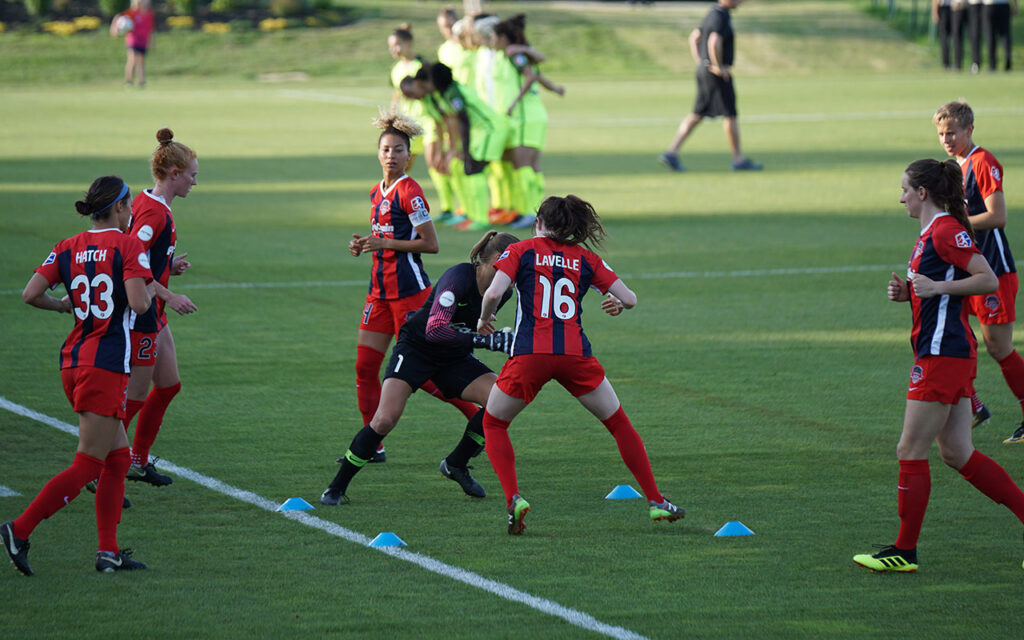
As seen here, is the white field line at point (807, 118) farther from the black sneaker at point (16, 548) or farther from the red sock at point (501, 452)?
the black sneaker at point (16, 548)

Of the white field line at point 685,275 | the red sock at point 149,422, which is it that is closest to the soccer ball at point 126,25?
the white field line at point 685,275

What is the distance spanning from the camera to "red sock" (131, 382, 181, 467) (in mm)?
7699

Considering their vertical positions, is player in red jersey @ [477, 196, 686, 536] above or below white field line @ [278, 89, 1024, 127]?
above

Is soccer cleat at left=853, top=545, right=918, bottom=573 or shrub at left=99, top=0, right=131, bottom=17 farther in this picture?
shrub at left=99, top=0, right=131, bottom=17

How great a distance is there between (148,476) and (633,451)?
2.73 metres

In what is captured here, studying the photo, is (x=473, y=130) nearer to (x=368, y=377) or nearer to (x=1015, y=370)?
(x=368, y=377)

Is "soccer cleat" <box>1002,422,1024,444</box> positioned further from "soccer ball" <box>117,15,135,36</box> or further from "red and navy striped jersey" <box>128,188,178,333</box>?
"soccer ball" <box>117,15,135,36</box>

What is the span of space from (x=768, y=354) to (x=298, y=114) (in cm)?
2300

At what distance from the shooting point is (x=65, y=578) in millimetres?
6188

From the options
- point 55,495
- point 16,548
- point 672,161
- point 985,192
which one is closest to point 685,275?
point 985,192

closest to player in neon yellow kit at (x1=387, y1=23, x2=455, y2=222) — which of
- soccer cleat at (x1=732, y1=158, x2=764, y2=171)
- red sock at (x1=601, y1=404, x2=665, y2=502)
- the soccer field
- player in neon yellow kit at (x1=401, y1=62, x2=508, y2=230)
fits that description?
player in neon yellow kit at (x1=401, y1=62, x2=508, y2=230)

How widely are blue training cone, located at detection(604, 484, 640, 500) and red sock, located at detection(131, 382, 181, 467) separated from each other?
8.12 ft

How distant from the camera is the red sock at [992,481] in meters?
6.33

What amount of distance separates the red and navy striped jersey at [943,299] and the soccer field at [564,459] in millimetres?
1042
